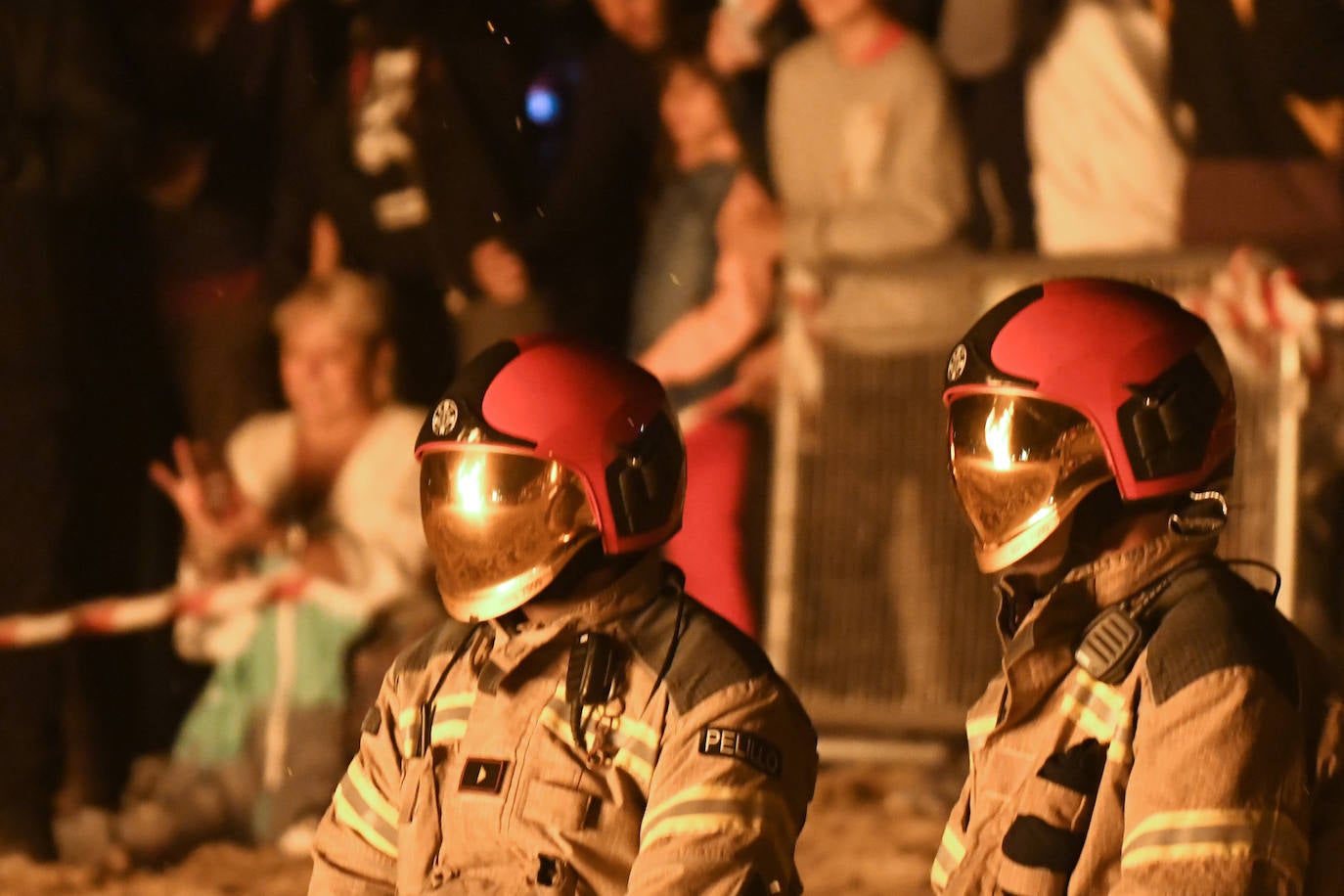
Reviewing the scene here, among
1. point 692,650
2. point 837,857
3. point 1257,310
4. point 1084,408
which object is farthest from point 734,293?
point 1084,408

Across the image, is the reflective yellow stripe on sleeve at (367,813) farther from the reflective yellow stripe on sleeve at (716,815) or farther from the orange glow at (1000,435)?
the orange glow at (1000,435)

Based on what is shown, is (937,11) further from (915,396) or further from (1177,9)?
(915,396)

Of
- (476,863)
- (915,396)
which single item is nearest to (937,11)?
(915,396)

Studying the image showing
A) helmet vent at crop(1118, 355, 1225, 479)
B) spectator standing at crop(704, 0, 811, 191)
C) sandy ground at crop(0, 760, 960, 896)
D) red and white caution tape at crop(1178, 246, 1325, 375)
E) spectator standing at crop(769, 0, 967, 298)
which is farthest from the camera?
spectator standing at crop(704, 0, 811, 191)

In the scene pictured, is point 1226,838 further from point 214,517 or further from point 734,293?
point 214,517

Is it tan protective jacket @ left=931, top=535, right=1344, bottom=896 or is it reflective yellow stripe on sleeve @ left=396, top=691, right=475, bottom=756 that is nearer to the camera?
tan protective jacket @ left=931, top=535, right=1344, bottom=896

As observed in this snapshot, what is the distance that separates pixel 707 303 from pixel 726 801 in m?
3.59

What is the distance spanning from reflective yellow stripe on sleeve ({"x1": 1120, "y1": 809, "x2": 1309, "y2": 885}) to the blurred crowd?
3.44 m

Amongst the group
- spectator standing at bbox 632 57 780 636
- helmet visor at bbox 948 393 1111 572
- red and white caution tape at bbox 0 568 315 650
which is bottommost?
red and white caution tape at bbox 0 568 315 650

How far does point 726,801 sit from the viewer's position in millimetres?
2775

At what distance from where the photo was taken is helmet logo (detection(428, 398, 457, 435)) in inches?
122

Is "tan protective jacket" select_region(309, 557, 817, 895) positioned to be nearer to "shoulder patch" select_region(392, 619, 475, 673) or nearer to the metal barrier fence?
"shoulder patch" select_region(392, 619, 475, 673)

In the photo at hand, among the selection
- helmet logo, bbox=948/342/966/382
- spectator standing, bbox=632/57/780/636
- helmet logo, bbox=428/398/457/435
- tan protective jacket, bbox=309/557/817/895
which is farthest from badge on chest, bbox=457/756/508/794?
spectator standing, bbox=632/57/780/636

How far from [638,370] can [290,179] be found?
3764 mm
